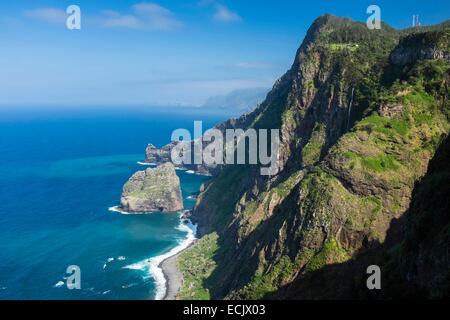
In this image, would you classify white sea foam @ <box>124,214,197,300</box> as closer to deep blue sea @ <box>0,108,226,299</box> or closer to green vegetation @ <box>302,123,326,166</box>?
deep blue sea @ <box>0,108,226,299</box>

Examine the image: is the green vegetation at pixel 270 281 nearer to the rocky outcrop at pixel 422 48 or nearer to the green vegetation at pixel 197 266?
the green vegetation at pixel 197 266

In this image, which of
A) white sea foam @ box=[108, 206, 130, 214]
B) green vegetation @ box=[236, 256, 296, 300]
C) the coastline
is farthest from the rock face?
green vegetation @ box=[236, 256, 296, 300]

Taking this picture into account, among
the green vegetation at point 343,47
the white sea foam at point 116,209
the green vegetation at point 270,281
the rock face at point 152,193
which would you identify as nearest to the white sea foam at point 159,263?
the rock face at point 152,193

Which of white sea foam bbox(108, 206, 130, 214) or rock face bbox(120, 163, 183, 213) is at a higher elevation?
rock face bbox(120, 163, 183, 213)

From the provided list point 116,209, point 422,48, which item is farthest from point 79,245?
point 422,48

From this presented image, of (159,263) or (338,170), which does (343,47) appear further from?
(159,263)

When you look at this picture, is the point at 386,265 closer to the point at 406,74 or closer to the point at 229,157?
the point at 406,74

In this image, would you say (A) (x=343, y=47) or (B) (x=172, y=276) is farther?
(A) (x=343, y=47)
